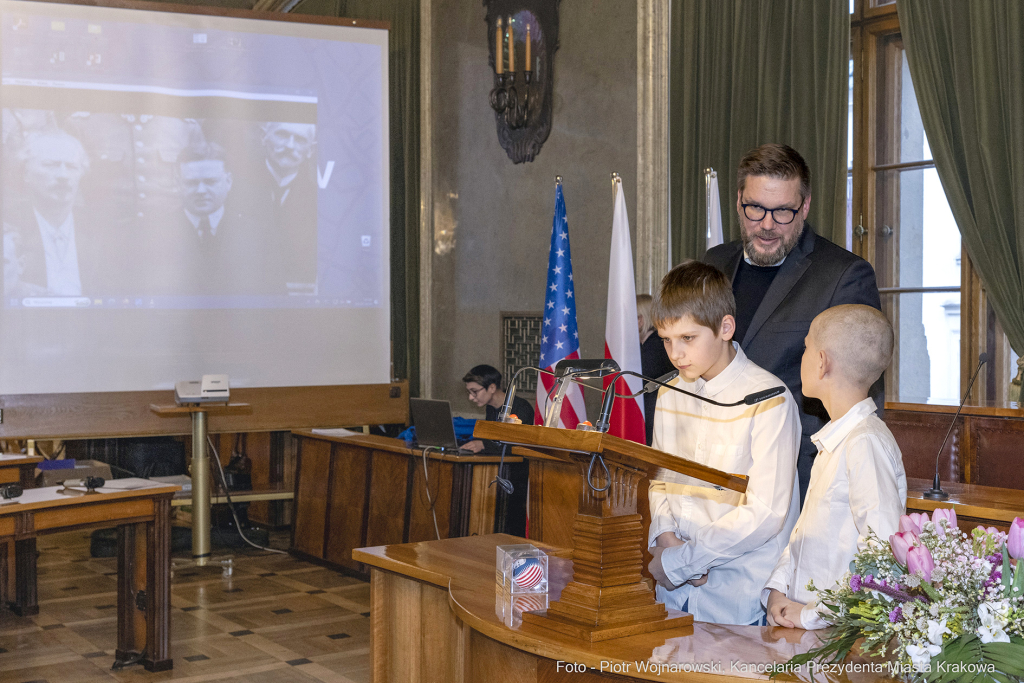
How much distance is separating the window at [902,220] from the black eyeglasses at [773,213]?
261cm

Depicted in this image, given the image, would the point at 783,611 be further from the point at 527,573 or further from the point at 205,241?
the point at 205,241

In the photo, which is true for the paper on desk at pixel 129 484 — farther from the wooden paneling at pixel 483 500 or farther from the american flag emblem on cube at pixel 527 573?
the american flag emblem on cube at pixel 527 573

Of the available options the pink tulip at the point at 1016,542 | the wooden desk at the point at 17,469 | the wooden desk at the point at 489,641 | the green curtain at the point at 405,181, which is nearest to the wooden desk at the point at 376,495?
the green curtain at the point at 405,181

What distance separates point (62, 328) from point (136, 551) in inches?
84.4

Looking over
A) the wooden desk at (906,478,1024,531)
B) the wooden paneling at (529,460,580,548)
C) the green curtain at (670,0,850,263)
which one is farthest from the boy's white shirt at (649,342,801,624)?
the green curtain at (670,0,850,263)

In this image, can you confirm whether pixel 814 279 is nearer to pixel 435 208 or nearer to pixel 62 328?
pixel 62 328

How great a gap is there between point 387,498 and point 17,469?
1942mm

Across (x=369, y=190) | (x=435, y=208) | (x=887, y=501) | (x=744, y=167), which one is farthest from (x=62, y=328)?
(x=887, y=501)

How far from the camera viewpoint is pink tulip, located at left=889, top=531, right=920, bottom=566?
1.28 m

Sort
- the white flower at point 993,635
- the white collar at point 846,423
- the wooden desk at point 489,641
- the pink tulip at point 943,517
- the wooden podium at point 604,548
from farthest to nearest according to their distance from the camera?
the white collar at point 846,423 < the wooden podium at point 604,548 < the wooden desk at point 489,641 < the pink tulip at point 943,517 < the white flower at point 993,635

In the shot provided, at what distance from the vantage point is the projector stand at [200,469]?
5824mm

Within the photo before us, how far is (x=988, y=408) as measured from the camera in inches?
156

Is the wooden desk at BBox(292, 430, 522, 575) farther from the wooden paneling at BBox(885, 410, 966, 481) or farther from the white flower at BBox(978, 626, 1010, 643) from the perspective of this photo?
the white flower at BBox(978, 626, 1010, 643)

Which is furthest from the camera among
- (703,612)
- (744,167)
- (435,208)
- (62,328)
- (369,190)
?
(435,208)
